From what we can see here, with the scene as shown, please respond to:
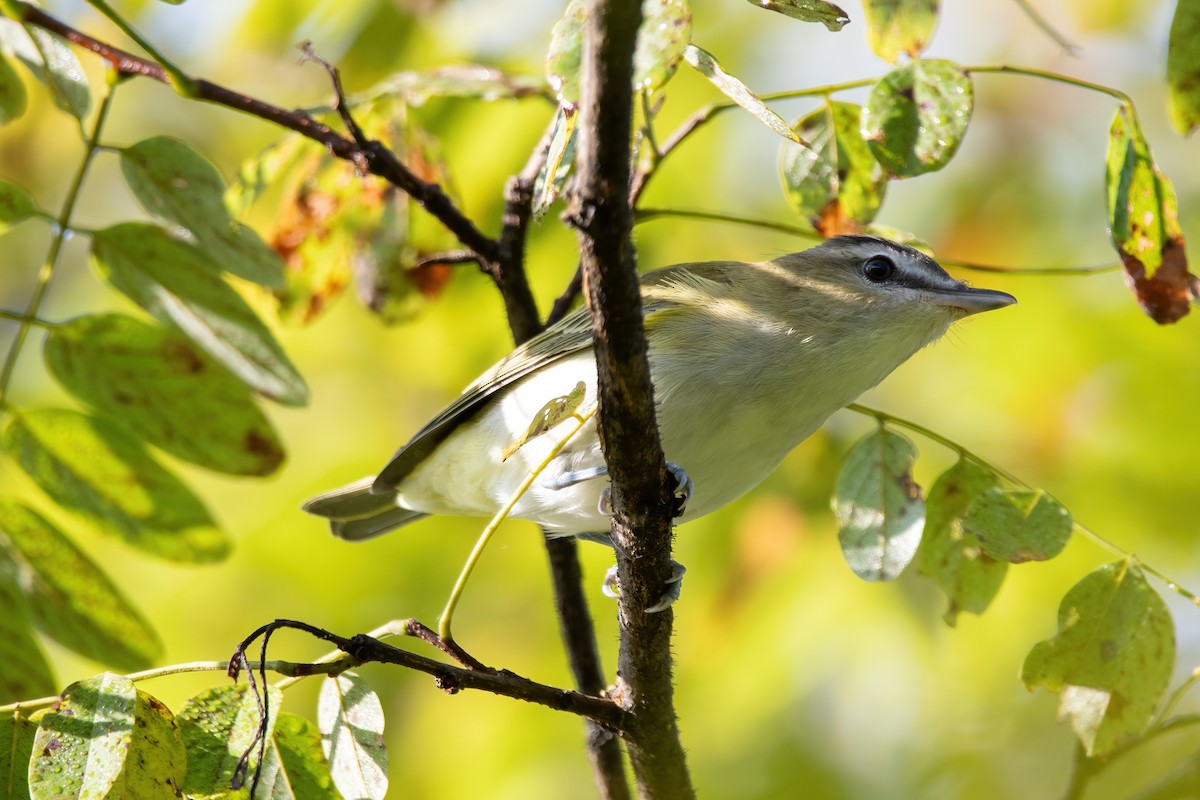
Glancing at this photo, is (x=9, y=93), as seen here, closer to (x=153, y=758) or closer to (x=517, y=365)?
(x=517, y=365)

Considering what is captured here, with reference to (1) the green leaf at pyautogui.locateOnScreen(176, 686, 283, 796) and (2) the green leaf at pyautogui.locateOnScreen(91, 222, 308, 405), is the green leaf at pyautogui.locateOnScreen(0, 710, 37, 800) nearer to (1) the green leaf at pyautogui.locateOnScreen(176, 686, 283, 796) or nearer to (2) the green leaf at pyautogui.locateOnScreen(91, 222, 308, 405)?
(1) the green leaf at pyautogui.locateOnScreen(176, 686, 283, 796)

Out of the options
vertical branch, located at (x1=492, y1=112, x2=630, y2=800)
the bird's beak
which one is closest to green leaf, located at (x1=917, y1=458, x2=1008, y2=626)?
the bird's beak

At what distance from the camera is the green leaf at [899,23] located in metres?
2.37

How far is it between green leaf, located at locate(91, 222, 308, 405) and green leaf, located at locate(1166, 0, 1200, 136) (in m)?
1.86

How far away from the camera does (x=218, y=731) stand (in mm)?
1892

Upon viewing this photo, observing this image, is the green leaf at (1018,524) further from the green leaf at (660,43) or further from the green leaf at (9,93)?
the green leaf at (9,93)

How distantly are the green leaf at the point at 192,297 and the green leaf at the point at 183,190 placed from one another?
3.8 inches

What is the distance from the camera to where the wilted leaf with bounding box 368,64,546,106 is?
2.88m

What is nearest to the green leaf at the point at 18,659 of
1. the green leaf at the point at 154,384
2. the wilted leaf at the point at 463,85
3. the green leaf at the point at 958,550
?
the green leaf at the point at 154,384

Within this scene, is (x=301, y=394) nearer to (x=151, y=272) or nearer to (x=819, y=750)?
(x=151, y=272)

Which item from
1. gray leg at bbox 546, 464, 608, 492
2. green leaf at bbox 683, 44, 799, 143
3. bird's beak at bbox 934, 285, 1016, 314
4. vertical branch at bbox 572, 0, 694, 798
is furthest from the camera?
bird's beak at bbox 934, 285, 1016, 314

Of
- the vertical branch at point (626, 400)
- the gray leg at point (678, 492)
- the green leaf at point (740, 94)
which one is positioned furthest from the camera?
the gray leg at point (678, 492)

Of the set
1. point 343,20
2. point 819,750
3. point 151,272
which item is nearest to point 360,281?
point 151,272

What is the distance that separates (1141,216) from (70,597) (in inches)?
94.2
